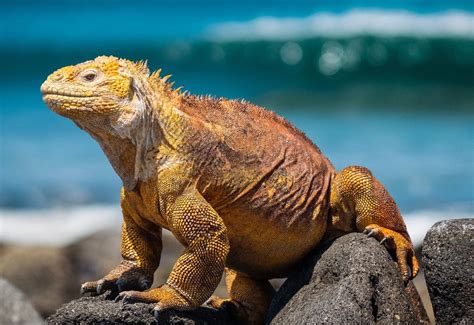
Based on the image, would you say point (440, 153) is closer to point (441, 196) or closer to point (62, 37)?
point (441, 196)

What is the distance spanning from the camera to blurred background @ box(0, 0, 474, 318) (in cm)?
1908

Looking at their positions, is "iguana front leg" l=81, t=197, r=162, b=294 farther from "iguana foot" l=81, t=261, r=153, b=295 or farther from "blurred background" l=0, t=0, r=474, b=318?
"blurred background" l=0, t=0, r=474, b=318

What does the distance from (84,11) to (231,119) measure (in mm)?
48457

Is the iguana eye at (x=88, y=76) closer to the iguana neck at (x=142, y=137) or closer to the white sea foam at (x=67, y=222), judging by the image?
the iguana neck at (x=142, y=137)

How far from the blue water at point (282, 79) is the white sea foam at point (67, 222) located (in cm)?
62

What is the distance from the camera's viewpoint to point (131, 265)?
294 inches

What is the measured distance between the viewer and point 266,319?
749 centimetres

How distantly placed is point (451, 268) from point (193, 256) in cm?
194

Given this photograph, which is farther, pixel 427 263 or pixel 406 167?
pixel 406 167

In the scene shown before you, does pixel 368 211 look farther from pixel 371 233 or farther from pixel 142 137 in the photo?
pixel 142 137

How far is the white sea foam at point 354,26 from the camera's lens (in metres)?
40.1

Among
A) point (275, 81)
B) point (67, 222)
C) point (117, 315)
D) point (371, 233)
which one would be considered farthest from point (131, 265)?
point (275, 81)

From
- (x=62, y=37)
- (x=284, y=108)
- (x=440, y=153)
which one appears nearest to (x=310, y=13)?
(x=62, y=37)

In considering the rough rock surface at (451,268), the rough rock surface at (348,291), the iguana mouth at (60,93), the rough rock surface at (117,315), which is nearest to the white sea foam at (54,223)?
the rough rock surface at (117,315)
